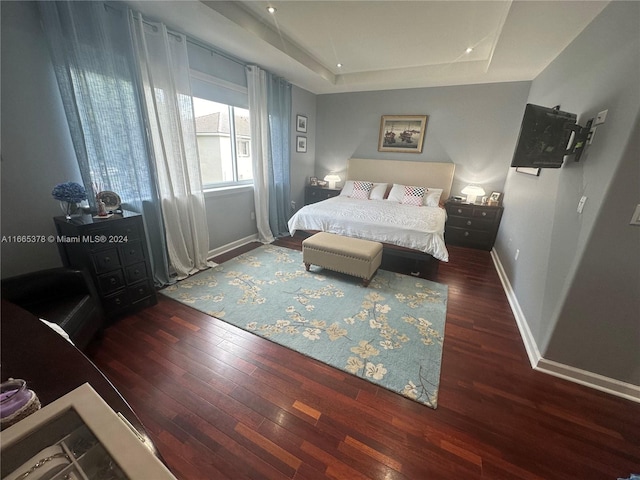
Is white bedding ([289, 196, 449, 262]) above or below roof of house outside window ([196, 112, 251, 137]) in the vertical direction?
below

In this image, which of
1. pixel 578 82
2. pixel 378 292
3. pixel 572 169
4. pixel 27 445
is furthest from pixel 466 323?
pixel 27 445

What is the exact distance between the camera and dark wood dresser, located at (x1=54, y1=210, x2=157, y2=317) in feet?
6.15

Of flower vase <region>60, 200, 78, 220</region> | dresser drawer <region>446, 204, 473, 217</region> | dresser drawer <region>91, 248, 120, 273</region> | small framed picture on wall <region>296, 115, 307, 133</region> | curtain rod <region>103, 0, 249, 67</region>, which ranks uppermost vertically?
curtain rod <region>103, 0, 249, 67</region>

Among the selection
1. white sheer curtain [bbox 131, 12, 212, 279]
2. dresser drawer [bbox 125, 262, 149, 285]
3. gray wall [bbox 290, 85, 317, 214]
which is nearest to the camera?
dresser drawer [bbox 125, 262, 149, 285]

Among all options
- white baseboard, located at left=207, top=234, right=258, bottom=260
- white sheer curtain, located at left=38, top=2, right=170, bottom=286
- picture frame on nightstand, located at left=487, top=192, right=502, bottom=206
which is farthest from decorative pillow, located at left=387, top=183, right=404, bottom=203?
white sheer curtain, located at left=38, top=2, right=170, bottom=286

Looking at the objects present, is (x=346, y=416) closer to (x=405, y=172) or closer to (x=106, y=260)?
(x=106, y=260)

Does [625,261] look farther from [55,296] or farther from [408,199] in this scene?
[55,296]

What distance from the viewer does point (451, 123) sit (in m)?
4.27

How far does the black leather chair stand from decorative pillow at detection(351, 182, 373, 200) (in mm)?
3850

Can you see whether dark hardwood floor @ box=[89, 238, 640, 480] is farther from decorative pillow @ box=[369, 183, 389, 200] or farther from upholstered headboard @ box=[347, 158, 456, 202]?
upholstered headboard @ box=[347, 158, 456, 202]

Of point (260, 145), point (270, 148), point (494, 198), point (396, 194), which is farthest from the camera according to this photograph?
point (396, 194)

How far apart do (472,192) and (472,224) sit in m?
0.51

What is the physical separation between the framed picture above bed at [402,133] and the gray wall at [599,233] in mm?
2358

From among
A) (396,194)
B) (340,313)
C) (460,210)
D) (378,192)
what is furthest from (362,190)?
(340,313)
